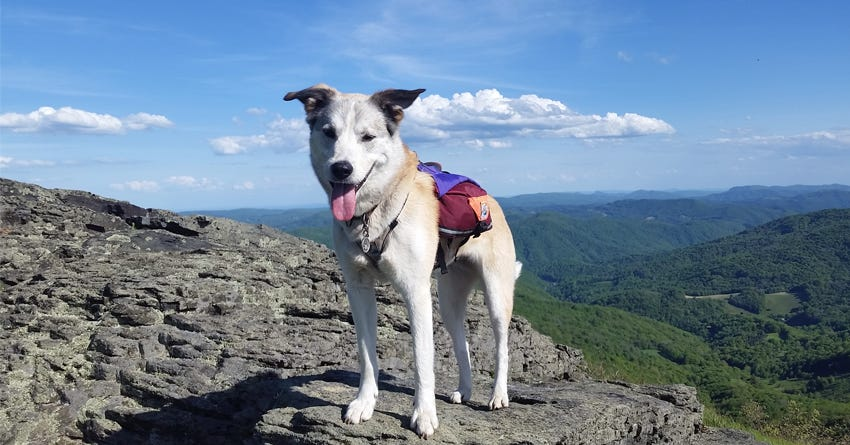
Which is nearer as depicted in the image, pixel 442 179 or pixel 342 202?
pixel 342 202

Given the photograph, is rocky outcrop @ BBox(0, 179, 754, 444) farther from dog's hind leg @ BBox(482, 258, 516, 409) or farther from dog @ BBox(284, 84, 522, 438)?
dog @ BBox(284, 84, 522, 438)

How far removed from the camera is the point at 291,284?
11195 mm

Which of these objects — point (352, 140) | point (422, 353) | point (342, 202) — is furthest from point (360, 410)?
point (352, 140)

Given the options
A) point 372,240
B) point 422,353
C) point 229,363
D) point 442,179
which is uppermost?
point 442,179

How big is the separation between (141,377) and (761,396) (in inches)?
3157

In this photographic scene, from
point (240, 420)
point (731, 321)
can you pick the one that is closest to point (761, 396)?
point (240, 420)

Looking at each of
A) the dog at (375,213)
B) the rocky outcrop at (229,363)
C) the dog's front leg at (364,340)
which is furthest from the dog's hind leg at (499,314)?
the dog's front leg at (364,340)

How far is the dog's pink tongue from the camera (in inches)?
201

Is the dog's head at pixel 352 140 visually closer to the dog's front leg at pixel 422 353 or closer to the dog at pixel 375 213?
the dog at pixel 375 213

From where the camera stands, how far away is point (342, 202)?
16.8 ft

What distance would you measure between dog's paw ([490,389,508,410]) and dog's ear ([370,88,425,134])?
3422mm

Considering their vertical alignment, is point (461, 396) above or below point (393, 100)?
below

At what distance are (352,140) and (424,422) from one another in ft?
9.65

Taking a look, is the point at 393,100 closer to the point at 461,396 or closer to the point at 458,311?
the point at 458,311
